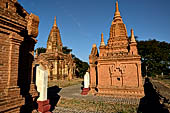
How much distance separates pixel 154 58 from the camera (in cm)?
3991

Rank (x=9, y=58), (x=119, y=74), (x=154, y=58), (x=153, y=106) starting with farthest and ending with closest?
(x=154, y=58), (x=119, y=74), (x=153, y=106), (x=9, y=58)

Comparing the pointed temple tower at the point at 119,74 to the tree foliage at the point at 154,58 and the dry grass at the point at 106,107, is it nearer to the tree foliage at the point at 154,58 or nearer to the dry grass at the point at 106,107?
the dry grass at the point at 106,107

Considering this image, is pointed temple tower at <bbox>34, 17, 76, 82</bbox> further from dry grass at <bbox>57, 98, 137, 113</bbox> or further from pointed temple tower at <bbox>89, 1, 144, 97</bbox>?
dry grass at <bbox>57, 98, 137, 113</bbox>

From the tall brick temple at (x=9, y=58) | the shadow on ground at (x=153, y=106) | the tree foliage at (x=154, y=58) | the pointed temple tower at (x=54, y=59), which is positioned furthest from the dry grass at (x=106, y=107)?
the tree foliage at (x=154, y=58)

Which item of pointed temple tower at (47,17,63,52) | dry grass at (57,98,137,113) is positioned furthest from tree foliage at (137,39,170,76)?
dry grass at (57,98,137,113)

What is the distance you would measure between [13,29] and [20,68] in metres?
1.84

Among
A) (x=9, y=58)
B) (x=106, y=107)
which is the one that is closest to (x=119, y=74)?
(x=106, y=107)

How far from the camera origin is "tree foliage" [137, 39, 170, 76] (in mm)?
39000

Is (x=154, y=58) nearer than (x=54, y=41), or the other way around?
(x=54, y=41)

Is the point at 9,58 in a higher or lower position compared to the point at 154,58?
lower

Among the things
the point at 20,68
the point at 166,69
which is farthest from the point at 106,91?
the point at 166,69

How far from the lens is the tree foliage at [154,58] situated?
3900 centimetres

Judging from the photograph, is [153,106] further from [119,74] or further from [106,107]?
[119,74]

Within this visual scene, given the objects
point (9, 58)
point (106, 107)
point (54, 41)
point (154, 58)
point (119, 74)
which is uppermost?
point (54, 41)
